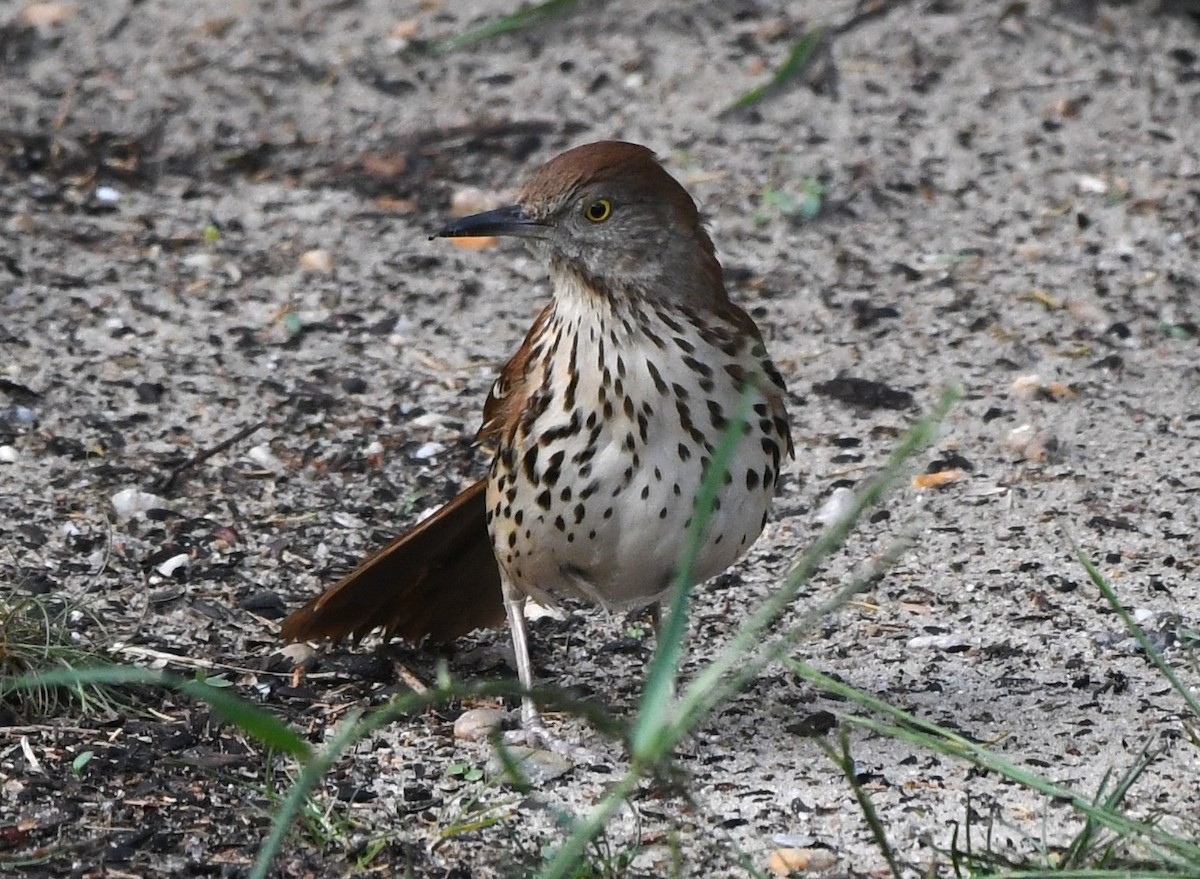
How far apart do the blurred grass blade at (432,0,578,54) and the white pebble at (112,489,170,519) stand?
104 inches

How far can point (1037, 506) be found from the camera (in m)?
4.21

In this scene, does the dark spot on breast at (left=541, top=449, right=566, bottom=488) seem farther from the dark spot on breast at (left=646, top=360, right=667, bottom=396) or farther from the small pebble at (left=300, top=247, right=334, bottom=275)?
the small pebble at (left=300, top=247, right=334, bottom=275)

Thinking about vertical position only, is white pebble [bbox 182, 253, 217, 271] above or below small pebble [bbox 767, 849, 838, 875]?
above

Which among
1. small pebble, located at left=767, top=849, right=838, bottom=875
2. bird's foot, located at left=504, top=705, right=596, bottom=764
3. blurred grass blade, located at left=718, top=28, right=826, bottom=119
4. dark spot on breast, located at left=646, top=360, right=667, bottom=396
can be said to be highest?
dark spot on breast, located at left=646, top=360, right=667, bottom=396

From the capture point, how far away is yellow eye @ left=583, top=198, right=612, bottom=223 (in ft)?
10.7

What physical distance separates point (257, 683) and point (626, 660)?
745 millimetres

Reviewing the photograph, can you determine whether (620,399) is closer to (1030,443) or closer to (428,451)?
(428,451)

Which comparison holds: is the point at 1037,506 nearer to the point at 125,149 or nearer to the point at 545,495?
the point at 545,495

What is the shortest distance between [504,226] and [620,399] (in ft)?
1.28

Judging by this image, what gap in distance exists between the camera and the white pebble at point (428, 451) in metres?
4.47

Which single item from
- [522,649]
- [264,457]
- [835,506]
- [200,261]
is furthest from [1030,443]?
[200,261]

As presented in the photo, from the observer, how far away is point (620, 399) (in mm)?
3117

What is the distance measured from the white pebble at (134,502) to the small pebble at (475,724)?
104 centimetres

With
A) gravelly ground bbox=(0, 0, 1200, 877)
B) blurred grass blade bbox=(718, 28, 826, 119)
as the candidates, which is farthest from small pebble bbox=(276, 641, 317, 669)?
blurred grass blade bbox=(718, 28, 826, 119)
